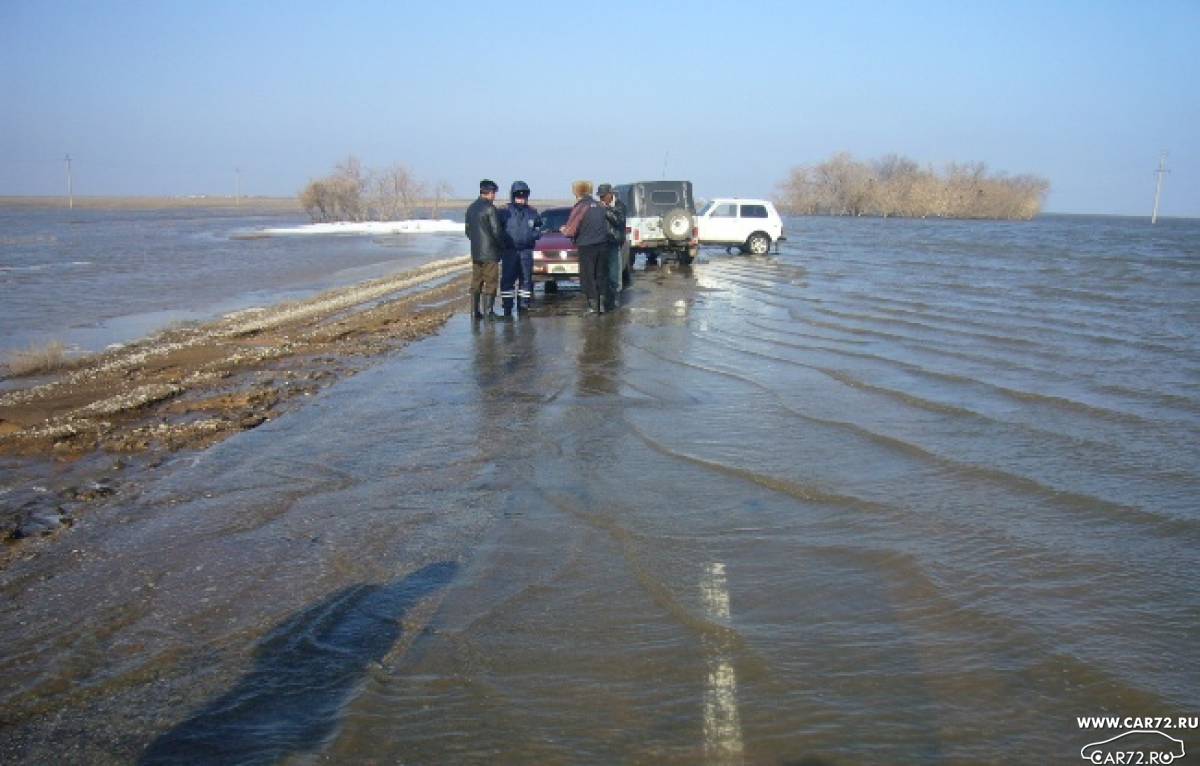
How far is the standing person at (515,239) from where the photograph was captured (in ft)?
44.1

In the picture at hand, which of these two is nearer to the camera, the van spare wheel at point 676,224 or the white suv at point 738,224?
the van spare wheel at point 676,224

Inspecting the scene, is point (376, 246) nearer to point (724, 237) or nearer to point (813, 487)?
point (724, 237)

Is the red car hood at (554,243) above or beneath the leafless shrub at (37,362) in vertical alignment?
above

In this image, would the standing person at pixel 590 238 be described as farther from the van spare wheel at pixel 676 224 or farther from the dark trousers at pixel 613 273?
the van spare wheel at pixel 676 224

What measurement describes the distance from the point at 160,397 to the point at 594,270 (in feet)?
23.5

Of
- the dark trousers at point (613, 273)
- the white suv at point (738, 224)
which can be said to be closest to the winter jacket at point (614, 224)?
the dark trousers at point (613, 273)

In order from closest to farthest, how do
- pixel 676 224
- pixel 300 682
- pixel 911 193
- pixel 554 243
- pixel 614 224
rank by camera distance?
pixel 300 682, pixel 614 224, pixel 554 243, pixel 676 224, pixel 911 193

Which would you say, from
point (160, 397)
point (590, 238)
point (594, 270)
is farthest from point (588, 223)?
point (160, 397)

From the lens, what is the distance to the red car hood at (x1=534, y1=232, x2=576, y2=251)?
16781 millimetres

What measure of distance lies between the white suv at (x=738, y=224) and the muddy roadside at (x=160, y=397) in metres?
15.6

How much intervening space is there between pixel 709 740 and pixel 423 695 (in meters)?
1.04

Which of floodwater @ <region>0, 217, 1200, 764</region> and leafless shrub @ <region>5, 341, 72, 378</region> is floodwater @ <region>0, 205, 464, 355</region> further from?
floodwater @ <region>0, 217, 1200, 764</region>

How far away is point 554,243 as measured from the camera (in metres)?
16.9

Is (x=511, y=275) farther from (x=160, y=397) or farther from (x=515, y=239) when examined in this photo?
(x=160, y=397)
